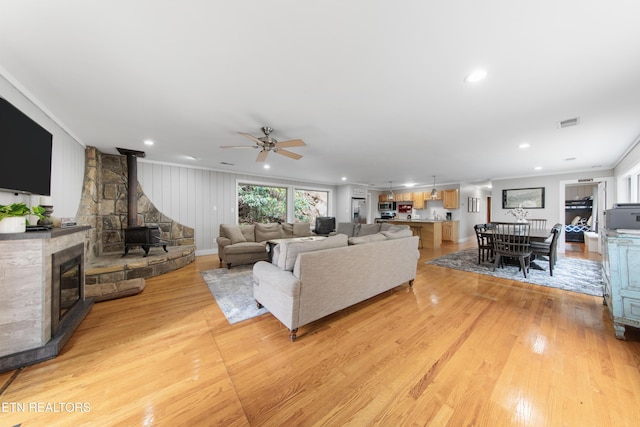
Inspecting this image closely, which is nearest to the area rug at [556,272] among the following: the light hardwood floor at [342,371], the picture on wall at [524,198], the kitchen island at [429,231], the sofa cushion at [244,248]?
the light hardwood floor at [342,371]

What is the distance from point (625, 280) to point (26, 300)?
16.6ft

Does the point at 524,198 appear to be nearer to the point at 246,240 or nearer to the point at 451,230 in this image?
the point at 451,230

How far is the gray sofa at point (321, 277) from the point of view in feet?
6.58

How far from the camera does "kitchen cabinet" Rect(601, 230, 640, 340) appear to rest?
6.42 feet

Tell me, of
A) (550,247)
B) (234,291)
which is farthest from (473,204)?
(234,291)

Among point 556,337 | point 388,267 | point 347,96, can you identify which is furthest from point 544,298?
point 347,96

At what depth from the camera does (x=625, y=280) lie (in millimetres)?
1997

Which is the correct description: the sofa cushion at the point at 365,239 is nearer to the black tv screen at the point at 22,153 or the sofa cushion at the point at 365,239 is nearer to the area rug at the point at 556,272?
the area rug at the point at 556,272

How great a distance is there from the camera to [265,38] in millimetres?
1461

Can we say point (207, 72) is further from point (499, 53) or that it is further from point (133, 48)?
point (499, 53)

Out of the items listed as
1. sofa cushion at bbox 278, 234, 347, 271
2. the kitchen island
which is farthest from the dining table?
sofa cushion at bbox 278, 234, 347, 271

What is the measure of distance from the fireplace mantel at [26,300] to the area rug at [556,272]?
220 inches

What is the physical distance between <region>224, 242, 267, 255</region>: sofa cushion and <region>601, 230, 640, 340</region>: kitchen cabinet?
465 cm

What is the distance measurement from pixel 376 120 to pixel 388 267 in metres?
1.91
